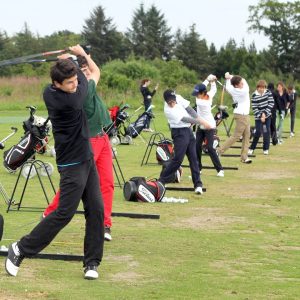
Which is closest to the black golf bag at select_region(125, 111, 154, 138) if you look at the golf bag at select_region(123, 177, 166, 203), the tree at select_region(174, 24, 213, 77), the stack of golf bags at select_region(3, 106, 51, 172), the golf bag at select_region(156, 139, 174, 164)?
the golf bag at select_region(156, 139, 174, 164)

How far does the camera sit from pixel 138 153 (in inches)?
866

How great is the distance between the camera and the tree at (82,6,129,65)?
94438 mm

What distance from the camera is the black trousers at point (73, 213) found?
25.0 ft

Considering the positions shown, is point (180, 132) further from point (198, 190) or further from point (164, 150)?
point (164, 150)

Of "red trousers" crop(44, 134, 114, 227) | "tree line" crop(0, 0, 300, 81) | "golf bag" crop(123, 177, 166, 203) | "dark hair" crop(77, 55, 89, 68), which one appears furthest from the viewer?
"tree line" crop(0, 0, 300, 81)

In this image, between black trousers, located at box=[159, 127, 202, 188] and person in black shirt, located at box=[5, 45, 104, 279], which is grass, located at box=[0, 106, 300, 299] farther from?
black trousers, located at box=[159, 127, 202, 188]

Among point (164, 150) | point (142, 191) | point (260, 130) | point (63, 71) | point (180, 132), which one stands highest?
point (63, 71)

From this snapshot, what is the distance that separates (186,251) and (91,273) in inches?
67.8

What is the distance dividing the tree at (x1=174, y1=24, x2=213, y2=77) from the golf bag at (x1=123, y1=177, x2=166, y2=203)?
74873mm

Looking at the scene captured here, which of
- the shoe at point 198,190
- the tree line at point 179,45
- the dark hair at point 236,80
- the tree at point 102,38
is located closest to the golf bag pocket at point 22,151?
the shoe at point 198,190

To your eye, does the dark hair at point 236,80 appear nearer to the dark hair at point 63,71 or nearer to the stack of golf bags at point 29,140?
the stack of golf bags at point 29,140

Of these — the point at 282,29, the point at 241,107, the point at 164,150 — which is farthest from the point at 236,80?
the point at 282,29

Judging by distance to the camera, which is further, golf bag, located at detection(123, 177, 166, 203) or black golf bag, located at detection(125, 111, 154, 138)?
black golf bag, located at detection(125, 111, 154, 138)

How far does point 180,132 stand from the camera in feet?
45.3
